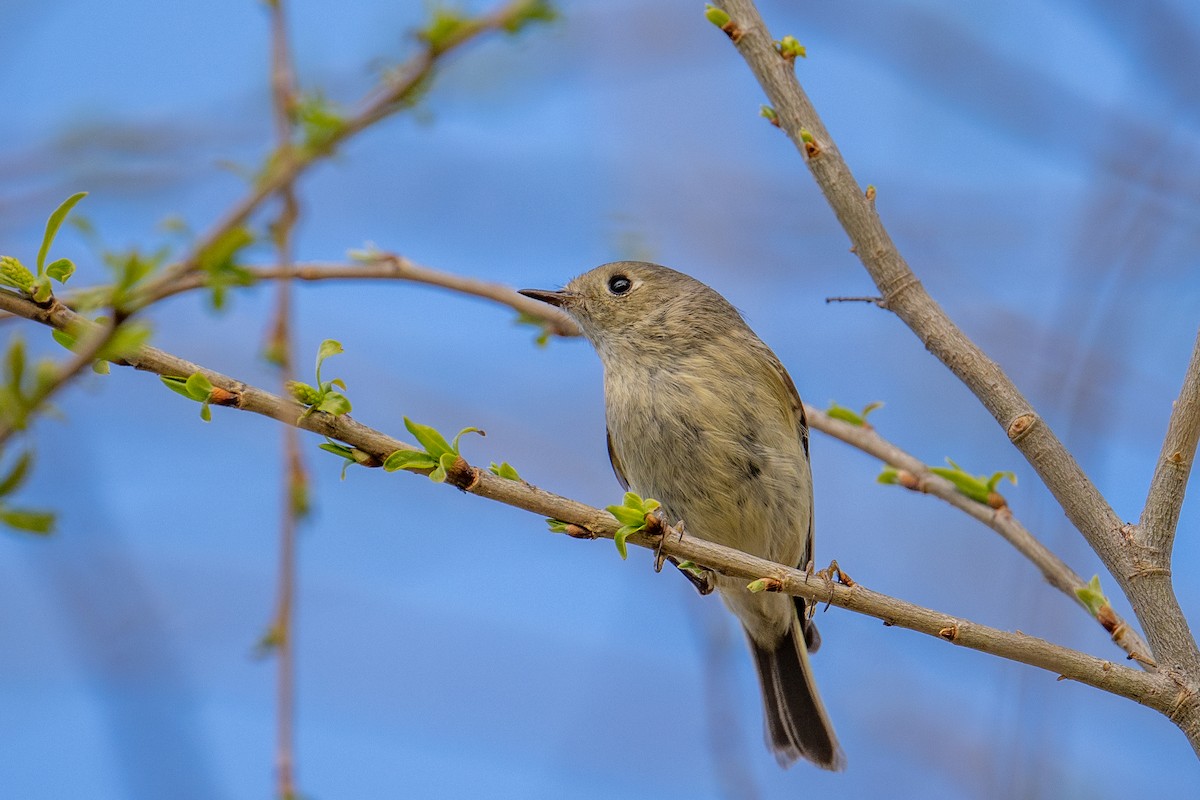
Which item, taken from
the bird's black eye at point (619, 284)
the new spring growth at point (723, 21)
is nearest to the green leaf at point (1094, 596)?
the new spring growth at point (723, 21)

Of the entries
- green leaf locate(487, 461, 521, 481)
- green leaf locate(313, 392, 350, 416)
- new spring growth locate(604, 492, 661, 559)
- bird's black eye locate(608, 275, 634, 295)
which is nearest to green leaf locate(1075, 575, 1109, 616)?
new spring growth locate(604, 492, 661, 559)

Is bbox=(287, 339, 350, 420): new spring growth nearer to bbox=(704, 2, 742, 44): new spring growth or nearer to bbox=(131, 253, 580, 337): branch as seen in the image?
bbox=(131, 253, 580, 337): branch

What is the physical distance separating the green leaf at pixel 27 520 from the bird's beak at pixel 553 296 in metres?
2.91

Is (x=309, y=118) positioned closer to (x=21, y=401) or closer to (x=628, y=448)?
(x=21, y=401)

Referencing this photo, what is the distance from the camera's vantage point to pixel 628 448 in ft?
13.6

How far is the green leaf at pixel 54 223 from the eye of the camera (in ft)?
6.06

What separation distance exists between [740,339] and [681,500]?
83cm

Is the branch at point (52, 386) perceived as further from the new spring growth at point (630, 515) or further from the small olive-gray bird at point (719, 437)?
the small olive-gray bird at point (719, 437)

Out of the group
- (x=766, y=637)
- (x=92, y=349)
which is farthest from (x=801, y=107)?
(x=766, y=637)

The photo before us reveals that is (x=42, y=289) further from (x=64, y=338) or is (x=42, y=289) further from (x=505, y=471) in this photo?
(x=505, y=471)

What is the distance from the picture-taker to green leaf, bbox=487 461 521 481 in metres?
2.33

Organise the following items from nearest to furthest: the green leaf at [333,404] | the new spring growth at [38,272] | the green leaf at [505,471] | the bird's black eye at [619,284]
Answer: the new spring growth at [38,272] → the green leaf at [333,404] → the green leaf at [505,471] → the bird's black eye at [619,284]

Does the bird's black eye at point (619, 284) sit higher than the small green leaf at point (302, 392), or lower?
higher

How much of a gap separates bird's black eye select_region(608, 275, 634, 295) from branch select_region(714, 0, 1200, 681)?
1995mm
